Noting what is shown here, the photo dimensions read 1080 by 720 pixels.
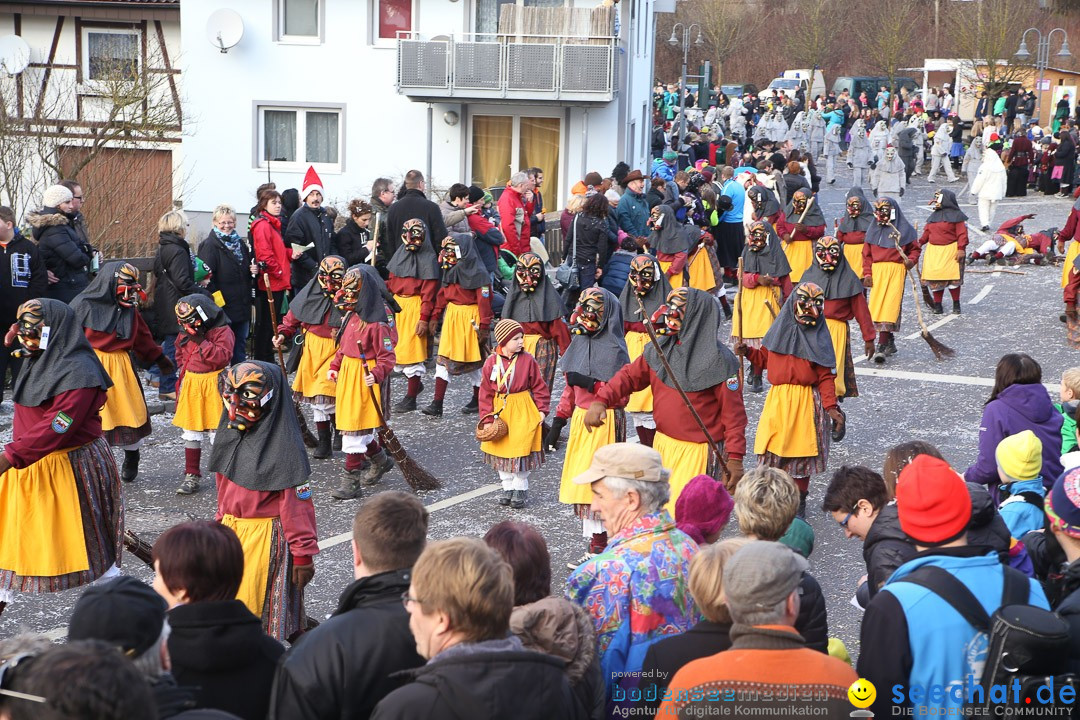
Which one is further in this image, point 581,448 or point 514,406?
point 514,406

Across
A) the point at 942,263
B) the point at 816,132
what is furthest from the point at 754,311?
the point at 816,132

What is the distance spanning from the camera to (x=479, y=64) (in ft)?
90.9

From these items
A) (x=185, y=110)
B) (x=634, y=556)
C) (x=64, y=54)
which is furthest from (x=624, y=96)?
(x=634, y=556)

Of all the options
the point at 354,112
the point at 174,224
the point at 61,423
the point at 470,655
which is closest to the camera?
the point at 470,655

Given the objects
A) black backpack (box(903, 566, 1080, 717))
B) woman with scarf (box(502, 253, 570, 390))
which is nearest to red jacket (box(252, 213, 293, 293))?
woman with scarf (box(502, 253, 570, 390))

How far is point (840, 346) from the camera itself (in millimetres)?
12211

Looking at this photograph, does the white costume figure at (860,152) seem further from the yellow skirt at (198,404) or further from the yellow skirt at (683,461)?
the yellow skirt at (683,461)

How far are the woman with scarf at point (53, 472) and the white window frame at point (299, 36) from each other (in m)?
22.6

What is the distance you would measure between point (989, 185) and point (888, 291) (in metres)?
10.2

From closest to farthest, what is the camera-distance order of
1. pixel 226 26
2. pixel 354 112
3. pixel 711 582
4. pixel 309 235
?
pixel 711 582 → pixel 309 235 → pixel 226 26 → pixel 354 112

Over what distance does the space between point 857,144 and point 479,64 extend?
9938mm

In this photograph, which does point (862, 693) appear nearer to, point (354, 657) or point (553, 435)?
point (354, 657)

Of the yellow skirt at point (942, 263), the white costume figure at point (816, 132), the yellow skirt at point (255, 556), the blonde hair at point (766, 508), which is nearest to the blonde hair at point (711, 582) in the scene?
the blonde hair at point (766, 508)

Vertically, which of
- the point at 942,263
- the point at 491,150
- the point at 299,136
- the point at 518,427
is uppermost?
the point at 299,136
